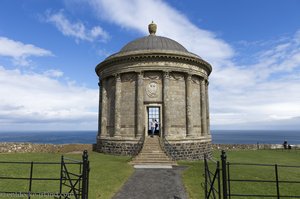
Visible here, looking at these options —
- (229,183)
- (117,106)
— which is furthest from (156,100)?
(229,183)

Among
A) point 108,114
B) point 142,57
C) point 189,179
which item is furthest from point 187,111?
point 189,179

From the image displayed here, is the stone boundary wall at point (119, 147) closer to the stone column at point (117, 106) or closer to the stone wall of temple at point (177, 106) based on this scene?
the stone column at point (117, 106)

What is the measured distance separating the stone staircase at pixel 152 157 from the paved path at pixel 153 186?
273cm

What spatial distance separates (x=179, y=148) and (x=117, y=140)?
588cm

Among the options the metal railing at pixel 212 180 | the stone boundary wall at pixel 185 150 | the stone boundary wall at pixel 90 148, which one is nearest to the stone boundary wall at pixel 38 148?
the stone boundary wall at pixel 90 148

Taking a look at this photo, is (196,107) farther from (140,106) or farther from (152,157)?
(152,157)

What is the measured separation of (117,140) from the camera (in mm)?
22375

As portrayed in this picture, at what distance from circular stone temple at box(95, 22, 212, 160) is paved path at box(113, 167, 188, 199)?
725 cm

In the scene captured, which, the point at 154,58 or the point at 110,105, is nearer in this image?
the point at 154,58

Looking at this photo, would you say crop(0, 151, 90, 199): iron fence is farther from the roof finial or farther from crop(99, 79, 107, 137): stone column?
the roof finial

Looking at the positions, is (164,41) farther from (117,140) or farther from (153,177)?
(153,177)

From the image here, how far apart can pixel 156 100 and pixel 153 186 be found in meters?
12.1

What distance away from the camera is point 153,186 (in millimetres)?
10758

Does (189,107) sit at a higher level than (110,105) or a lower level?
lower
